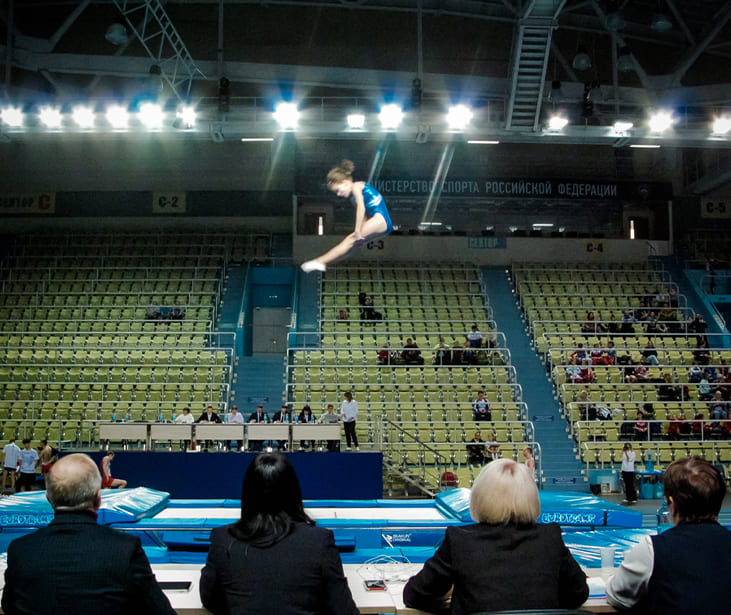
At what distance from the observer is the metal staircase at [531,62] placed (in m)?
15.5

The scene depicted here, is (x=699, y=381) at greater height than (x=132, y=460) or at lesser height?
greater

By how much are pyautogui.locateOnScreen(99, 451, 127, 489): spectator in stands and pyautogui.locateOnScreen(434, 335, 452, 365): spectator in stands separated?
820 cm

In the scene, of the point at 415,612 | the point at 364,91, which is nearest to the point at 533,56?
the point at 364,91

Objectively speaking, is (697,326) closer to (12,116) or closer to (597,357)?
(597,357)

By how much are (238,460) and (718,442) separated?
10.6m

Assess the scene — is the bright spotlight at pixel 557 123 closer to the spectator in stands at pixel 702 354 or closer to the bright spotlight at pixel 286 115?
the bright spotlight at pixel 286 115

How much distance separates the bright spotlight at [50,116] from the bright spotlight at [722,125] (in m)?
16.1

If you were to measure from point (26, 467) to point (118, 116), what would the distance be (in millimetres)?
8595

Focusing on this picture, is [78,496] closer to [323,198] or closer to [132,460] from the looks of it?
[132,460]

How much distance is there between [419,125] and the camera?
1772 centimetres

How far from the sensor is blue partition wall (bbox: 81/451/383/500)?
12375mm

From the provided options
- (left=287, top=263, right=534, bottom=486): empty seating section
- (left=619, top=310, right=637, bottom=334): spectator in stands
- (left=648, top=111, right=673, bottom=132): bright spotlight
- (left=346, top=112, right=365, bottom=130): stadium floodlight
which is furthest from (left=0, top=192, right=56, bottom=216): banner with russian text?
(left=648, top=111, right=673, bottom=132): bright spotlight

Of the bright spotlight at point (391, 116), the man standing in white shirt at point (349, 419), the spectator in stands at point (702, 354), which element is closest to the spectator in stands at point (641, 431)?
the spectator in stands at point (702, 354)

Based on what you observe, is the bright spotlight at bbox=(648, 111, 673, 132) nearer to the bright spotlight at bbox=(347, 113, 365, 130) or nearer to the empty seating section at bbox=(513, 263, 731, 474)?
the empty seating section at bbox=(513, 263, 731, 474)
